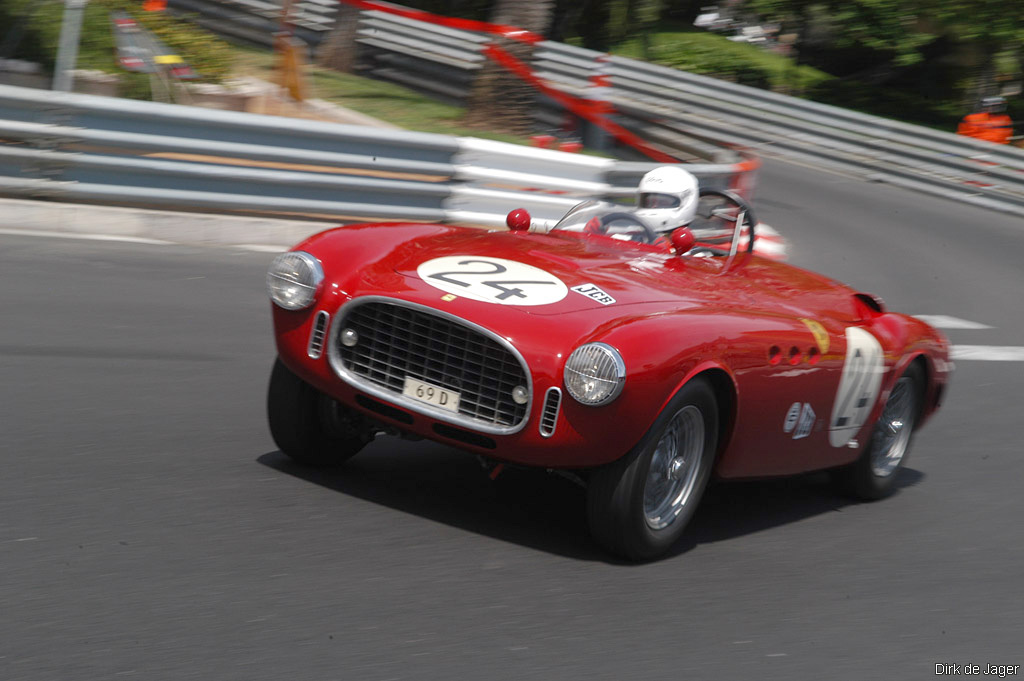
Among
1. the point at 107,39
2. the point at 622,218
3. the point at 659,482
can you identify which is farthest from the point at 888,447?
the point at 107,39

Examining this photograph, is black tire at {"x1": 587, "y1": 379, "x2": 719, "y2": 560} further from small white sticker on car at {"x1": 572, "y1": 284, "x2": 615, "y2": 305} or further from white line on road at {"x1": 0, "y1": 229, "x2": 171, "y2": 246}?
white line on road at {"x1": 0, "y1": 229, "x2": 171, "y2": 246}

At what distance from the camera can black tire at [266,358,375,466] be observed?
192 inches

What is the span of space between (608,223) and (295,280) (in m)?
1.83

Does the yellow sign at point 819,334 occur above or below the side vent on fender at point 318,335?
above

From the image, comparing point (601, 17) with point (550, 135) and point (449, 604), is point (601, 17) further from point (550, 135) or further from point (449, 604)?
point (449, 604)

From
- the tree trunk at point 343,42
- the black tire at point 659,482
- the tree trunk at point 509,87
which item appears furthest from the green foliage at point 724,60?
the black tire at point 659,482

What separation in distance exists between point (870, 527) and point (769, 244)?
26.4ft

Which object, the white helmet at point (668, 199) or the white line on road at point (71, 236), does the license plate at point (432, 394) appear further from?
the white line on road at point (71, 236)

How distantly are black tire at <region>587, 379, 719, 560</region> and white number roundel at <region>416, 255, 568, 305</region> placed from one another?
0.60 metres

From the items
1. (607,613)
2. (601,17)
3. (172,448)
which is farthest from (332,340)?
(601,17)

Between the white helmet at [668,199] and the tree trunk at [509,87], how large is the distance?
9385mm

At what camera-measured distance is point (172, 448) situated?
16.7 ft

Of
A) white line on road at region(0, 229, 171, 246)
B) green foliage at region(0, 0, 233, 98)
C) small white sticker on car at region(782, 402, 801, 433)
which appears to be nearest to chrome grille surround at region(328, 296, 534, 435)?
small white sticker on car at region(782, 402, 801, 433)

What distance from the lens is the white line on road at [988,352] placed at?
920 cm
